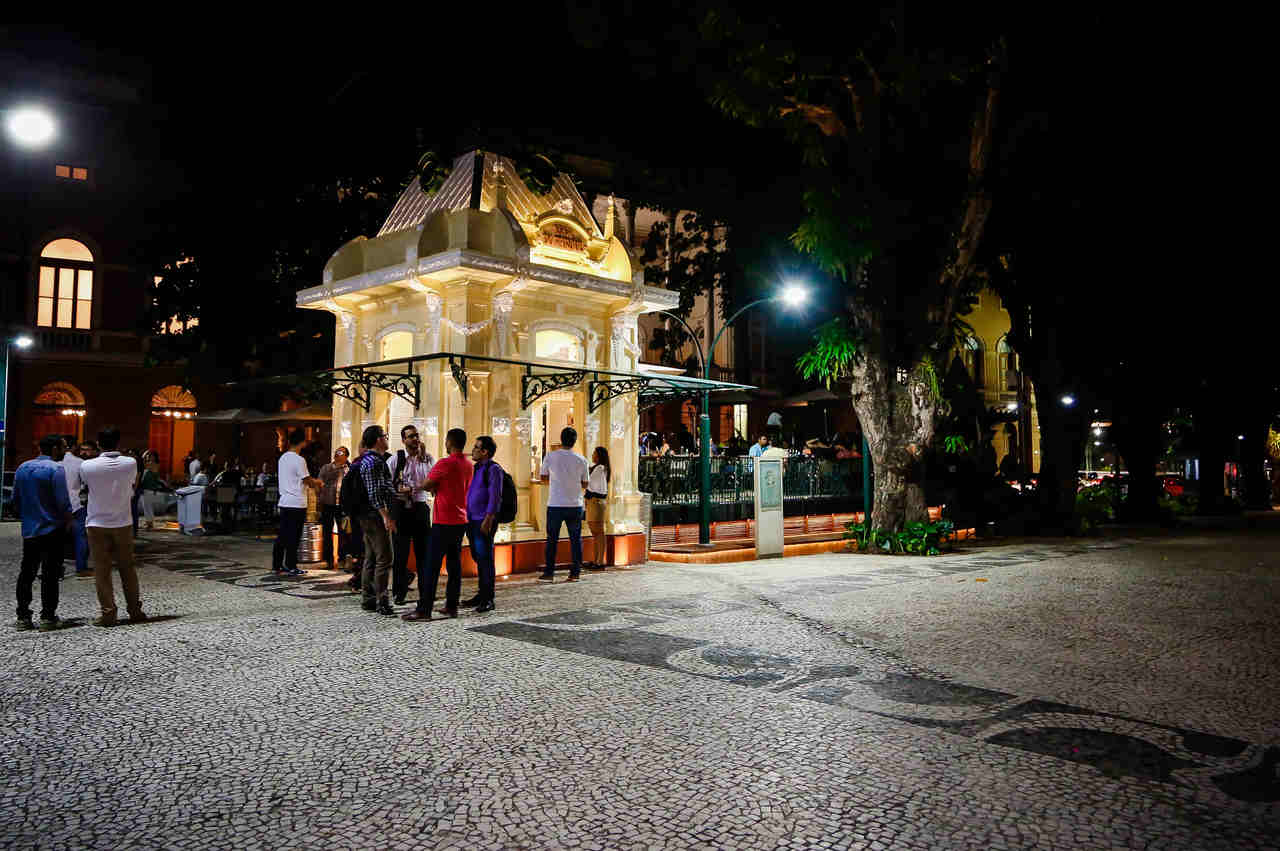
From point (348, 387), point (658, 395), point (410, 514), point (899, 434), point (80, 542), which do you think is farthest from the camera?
point (899, 434)

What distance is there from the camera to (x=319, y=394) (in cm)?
1495

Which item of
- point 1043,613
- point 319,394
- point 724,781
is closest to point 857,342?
point 1043,613

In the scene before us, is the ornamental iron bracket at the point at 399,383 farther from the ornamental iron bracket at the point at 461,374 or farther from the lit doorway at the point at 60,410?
the lit doorway at the point at 60,410

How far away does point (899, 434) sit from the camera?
16969 millimetres

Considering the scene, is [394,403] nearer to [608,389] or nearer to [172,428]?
[608,389]

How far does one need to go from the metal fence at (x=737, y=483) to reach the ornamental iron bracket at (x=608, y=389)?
9.11ft

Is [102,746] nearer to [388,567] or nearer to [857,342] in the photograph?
[388,567]

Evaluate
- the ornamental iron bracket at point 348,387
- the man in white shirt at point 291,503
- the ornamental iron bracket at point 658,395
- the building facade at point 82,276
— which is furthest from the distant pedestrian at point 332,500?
the building facade at point 82,276

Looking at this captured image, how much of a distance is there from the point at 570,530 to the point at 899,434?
7.43 metres

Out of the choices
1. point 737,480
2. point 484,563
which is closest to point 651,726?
point 484,563

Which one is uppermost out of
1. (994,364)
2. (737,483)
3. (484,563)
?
(994,364)

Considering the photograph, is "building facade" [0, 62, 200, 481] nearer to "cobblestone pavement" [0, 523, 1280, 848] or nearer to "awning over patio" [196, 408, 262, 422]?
"awning over patio" [196, 408, 262, 422]

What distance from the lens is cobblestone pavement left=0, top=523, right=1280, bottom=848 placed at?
3.94 meters

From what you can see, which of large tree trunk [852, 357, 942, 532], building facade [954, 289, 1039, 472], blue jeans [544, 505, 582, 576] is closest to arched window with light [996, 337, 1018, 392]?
building facade [954, 289, 1039, 472]
